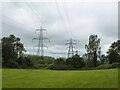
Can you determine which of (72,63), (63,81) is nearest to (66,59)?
(72,63)

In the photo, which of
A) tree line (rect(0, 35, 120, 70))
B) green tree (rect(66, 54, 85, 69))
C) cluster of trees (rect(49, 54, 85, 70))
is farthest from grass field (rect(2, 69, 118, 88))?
green tree (rect(66, 54, 85, 69))

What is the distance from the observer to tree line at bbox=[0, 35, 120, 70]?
61812 millimetres

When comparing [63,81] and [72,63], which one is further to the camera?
[72,63]

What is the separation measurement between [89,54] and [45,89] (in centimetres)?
6089

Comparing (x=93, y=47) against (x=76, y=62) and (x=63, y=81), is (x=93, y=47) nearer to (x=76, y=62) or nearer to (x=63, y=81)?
(x=76, y=62)

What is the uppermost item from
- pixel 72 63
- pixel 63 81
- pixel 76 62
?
pixel 76 62

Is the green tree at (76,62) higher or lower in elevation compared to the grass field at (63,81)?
higher

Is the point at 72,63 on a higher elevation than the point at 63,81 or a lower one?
higher

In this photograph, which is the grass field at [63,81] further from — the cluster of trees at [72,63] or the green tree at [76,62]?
the green tree at [76,62]

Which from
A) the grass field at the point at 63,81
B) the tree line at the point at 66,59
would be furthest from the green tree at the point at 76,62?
the grass field at the point at 63,81

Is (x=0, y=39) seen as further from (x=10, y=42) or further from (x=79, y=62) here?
(x=79, y=62)

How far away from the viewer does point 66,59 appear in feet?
221

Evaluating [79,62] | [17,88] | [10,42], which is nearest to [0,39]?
[10,42]

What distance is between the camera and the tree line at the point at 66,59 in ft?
203
